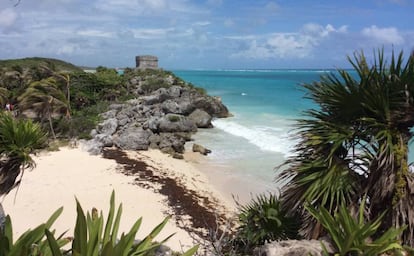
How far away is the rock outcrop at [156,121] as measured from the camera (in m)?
19.3

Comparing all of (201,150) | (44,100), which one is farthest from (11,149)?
(44,100)

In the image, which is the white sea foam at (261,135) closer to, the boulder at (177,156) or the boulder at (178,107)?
the boulder at (178,107)

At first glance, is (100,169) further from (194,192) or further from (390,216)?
(390,216)

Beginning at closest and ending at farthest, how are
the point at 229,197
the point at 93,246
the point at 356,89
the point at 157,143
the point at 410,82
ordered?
the point at 93,246, the point at 410,82, the point at 356,89, the point at 229,197, the point at 157,143

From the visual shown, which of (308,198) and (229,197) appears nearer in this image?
(308,198)

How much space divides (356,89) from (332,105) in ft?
1.36

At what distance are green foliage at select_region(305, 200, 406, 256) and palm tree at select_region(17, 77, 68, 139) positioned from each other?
19215 millimetres

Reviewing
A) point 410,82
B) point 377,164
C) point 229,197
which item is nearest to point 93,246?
point 377,164

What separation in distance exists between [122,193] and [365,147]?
917 cm

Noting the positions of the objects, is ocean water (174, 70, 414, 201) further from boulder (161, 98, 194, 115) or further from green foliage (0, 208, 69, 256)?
green foliage (0, 208, 69, 256)

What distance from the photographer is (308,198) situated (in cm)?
456

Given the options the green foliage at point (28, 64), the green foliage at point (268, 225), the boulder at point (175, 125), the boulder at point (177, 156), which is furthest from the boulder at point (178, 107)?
the green foliage at point (268, 225)

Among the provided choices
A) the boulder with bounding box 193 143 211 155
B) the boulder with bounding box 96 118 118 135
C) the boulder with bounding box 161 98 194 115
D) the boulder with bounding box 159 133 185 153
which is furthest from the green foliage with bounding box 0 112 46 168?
the boulder with bounding box 161 98 194 115

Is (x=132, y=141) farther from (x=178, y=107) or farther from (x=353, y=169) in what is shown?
(x=353, y=169)
